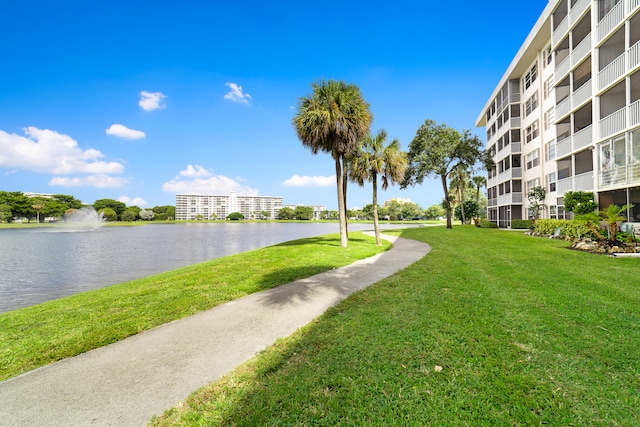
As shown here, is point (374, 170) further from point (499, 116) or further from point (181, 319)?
point (499, 116)

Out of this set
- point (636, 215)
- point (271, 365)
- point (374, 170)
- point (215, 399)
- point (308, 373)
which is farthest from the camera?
point (374, 170)

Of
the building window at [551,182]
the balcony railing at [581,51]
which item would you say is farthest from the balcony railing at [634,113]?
the building window at [551,182]

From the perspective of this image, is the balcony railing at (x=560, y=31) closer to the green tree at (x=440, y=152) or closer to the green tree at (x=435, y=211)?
the green tree at (x=440, y=152)

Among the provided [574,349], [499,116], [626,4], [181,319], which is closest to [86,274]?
[181,319]

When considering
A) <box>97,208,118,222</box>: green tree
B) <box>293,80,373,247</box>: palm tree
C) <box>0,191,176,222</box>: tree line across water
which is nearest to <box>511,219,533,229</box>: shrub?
<box>293,80,373,247</box>: palm tree

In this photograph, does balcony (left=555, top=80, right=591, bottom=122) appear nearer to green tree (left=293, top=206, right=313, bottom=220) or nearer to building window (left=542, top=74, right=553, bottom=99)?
building window (left=542, top=74, right=553, bottom=99)

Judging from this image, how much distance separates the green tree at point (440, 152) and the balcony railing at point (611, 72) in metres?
16.0

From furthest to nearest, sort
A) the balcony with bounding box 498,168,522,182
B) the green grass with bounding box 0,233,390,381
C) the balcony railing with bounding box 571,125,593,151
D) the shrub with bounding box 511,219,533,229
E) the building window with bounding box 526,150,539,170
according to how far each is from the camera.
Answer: the balcony with bounding box 498,168,522,182 < the building window with bounding box 526,150,539,170 < the shrub with bounding box 511,219,533,229 < the balcony railing with bounding box 571,125,593,151 < the green grass with bounding box 0,233,390,381

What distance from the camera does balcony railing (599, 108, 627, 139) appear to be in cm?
1444

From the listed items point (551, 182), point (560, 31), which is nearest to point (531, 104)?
point (551, 182)

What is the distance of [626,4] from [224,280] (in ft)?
74.3

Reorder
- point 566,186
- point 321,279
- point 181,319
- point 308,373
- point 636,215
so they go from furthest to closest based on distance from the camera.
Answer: point 566,186
point 636,215
point 321,279
point 181,319
point 308,373

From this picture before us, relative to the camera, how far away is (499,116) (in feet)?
119

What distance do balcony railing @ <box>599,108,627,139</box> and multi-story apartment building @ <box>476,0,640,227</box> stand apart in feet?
0.17
